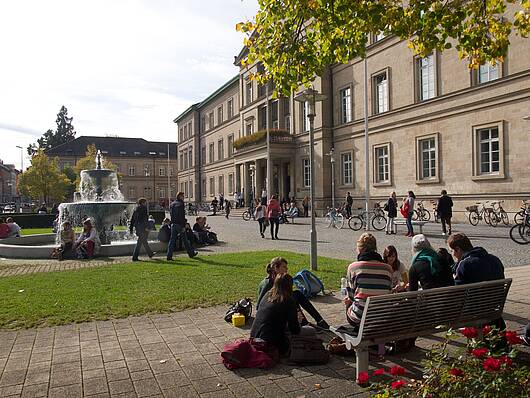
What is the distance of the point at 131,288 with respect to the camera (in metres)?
8.95

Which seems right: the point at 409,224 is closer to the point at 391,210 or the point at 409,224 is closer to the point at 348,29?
the point at 391,210

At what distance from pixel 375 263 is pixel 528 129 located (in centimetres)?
2144

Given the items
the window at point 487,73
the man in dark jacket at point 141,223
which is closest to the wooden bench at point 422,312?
the man in dark jacket at point 141,223

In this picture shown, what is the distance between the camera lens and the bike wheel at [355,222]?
23703 millimetres

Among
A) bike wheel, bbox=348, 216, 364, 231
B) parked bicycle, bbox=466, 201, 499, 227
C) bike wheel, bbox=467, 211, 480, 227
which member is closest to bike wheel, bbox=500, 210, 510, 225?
parked bicycle, bbox=466, 201, 499, 227

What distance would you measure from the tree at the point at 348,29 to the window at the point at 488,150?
59.7 ft

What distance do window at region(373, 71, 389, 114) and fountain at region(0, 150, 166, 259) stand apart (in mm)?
19665

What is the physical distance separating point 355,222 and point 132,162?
8992cm

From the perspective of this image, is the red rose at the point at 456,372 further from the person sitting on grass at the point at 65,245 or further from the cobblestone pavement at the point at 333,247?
the person sitting on grass at the point at 65,245

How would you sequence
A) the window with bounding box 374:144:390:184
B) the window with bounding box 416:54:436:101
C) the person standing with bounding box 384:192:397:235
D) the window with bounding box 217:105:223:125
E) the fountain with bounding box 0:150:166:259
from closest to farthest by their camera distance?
the fountain with bounding box 0:150:166:259 < the person standing with bounding box 384:192:397:235 < the window with bounding box 416:54:436:101 < the window with bounding box 374:144:390:184 < the window with bounding box 217:105:223:125

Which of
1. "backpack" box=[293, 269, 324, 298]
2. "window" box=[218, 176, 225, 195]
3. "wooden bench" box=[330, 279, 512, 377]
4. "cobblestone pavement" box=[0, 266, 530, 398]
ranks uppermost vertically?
"window" box=[218, 176, 225, 195]

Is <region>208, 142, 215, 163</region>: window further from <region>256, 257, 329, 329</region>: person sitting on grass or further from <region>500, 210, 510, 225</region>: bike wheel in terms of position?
<region>256, 257, 329, 329</region>: person sitting on grass

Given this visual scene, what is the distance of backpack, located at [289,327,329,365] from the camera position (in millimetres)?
4801

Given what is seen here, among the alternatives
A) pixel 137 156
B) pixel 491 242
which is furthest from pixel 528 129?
pixel 137 156
